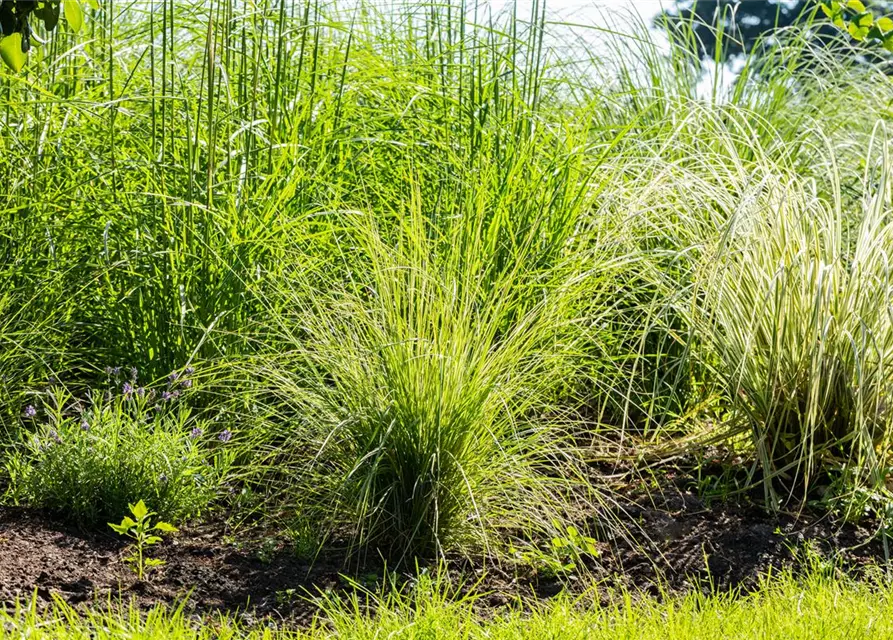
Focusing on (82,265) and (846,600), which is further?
(82,265)

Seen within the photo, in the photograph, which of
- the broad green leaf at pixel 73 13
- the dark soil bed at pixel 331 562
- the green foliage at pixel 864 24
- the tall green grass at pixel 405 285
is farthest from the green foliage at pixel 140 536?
the green foliage at pixel 864 24

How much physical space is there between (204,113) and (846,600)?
292 centimetres

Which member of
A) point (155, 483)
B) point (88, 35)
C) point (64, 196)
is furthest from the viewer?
point (88, 35)

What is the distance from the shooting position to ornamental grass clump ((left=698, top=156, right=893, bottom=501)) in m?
3.38

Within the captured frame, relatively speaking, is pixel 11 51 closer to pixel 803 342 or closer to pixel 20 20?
pixel 20 20

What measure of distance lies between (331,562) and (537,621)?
0.72m

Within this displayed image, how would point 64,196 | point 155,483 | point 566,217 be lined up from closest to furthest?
point 155,483, point 64,196, point 566,217

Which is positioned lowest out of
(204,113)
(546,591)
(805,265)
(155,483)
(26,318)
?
(546,591)

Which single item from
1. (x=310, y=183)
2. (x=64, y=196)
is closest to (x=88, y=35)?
(x=64, y=196)

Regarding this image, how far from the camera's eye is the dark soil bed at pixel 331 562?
2.69 m

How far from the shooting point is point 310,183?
392 centimetres

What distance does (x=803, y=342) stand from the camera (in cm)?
345

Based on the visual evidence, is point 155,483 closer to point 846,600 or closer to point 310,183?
point 310,183

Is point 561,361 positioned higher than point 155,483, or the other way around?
point 561,361
